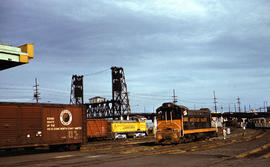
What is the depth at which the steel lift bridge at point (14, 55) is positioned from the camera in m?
20.2

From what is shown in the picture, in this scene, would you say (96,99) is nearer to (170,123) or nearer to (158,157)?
(170,123)

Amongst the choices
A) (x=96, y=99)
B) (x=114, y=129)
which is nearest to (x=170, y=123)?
(x=114, y=129)

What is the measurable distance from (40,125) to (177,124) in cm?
1090

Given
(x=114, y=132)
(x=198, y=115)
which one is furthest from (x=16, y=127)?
(x=114, y=132)

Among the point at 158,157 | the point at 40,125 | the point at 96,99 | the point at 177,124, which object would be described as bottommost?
the point at 158,157

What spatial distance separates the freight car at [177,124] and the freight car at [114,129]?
47.6 ft

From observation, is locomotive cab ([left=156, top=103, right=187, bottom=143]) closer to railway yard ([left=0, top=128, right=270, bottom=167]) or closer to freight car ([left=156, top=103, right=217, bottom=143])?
freight car ([left=156, top=103, right=217, bottom=143])

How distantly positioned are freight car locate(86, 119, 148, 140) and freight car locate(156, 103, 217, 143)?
47.6 ft

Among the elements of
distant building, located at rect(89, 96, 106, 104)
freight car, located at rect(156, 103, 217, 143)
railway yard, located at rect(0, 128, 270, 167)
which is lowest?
railway yard, located at rect(0, 128, 270, 167)

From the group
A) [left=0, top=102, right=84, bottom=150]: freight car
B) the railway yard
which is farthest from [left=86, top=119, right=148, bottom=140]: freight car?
the railway yard

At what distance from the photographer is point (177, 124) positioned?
23250mm

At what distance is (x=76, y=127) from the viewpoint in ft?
71.5

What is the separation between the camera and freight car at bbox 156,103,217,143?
2297 cm

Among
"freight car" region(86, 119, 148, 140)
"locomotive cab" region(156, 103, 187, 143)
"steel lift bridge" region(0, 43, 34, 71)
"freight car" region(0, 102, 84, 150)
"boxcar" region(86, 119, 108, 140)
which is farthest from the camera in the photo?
"freight car" region(86, 119, 148, 140)
